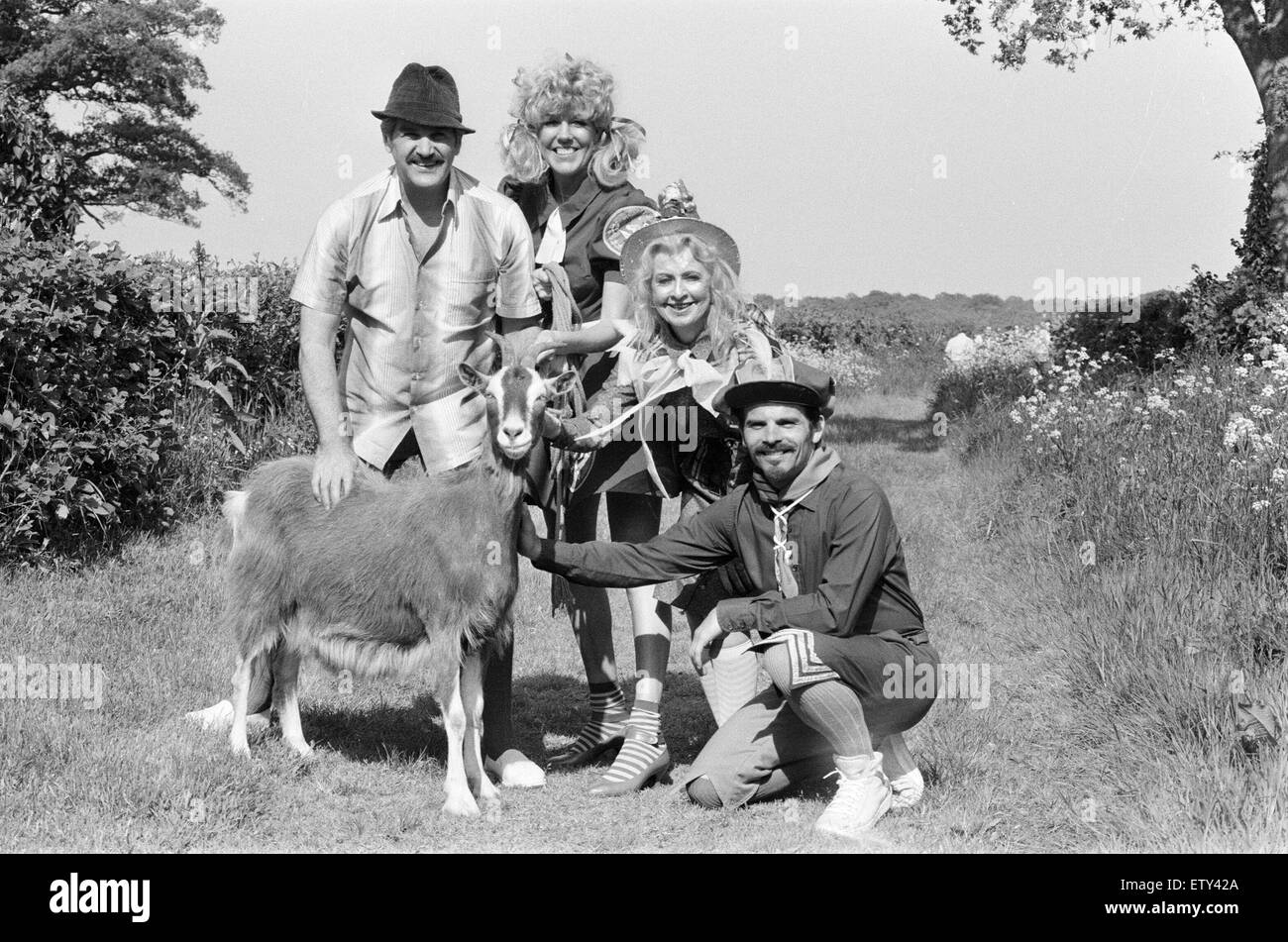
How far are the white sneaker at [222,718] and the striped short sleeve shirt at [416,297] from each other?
5.13 feet

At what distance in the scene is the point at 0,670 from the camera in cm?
615

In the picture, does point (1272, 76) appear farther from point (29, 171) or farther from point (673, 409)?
point (29, 171)

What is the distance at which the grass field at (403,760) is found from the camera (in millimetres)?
4617

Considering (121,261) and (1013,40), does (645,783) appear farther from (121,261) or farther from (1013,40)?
(1013,40)

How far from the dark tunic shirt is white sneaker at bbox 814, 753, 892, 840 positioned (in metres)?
0.40

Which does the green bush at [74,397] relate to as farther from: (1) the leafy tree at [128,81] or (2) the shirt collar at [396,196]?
(1) the leafy tree at [128,81]

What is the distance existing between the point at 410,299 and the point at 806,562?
81.9 inches

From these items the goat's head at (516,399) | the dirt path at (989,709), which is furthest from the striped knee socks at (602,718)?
the goat's head at (516,399)

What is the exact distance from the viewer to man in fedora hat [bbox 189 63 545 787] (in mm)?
5129

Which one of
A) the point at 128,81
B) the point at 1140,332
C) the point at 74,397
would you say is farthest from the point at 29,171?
the point at 128,81

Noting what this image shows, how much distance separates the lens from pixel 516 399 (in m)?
4.54

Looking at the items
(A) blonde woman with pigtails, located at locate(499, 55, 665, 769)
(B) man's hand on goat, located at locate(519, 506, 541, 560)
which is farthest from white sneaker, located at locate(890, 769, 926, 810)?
(B) man's hand on goat, located at locate(519, 506, 541, 560)

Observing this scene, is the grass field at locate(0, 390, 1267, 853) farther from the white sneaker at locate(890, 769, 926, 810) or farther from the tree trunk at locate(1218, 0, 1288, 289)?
the tree trunk at locate(1218, 0, 1288, 289)
